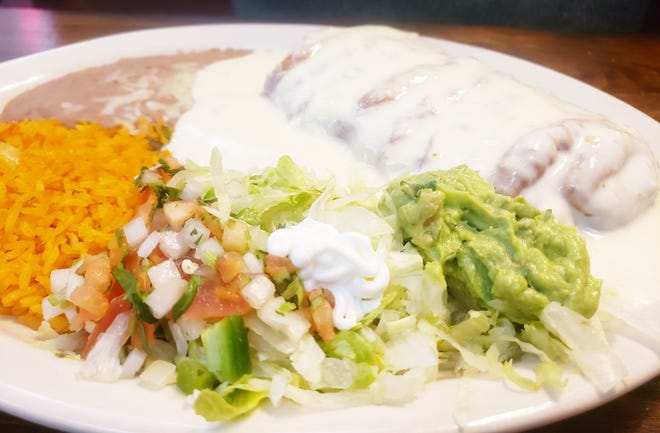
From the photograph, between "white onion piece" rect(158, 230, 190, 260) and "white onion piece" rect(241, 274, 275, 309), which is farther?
"white onion piece" rect(158, 230, 190, 260)

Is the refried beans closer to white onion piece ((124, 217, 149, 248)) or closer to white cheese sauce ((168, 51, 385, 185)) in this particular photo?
white cheese sauce ((168, 51, 385, 185))

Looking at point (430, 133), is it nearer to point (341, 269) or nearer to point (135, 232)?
point (341, 269)

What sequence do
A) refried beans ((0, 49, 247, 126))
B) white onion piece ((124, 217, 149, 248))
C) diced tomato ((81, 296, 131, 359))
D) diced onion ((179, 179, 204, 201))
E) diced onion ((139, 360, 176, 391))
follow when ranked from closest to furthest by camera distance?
diced onion ((139, 360, 176, 391)), diced tomato ((81, 296, 131, 359)), white onion piece ((124, 217, 149, 248)), diced onion ((179, 179, 204, 201)), refried beans ((0, 49, 247, 126))

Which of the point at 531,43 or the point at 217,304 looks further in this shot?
the point at 531,43

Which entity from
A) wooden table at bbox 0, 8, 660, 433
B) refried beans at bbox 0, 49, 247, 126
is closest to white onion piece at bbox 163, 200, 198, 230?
refried beans at bbox 0, 49, 247, 126

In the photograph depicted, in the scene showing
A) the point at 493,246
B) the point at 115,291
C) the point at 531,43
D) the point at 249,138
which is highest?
the point at 493,246

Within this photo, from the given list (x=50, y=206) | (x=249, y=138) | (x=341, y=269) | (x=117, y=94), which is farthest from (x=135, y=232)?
(x=117, y=94)
